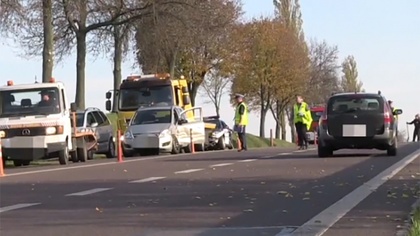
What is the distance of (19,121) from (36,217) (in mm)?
15276

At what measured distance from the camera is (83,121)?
31.5 m

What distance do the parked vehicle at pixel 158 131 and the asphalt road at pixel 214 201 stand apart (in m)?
12.8

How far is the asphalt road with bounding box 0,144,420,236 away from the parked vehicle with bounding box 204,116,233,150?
22328mm

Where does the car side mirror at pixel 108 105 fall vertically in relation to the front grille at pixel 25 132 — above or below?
above

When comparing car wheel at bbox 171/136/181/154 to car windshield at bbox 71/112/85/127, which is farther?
car wheel at bbox 171/136/181/154

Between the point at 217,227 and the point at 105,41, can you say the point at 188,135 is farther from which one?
the point at 217,227

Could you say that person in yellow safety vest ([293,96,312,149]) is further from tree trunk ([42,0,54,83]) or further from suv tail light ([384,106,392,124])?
tree trunk ([42,0,54,83])

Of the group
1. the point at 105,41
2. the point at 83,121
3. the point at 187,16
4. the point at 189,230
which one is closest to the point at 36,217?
the point at 189,230

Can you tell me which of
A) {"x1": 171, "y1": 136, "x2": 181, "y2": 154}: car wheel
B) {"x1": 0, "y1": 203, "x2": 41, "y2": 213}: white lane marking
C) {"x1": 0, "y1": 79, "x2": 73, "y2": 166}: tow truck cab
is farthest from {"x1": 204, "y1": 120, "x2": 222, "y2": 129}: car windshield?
{"x1": 0, "y1": 203, "x2": 41, "y2": 213}: white lane marking

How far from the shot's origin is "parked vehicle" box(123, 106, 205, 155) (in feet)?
110

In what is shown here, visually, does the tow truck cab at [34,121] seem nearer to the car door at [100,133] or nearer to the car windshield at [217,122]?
the car door at [100,133]

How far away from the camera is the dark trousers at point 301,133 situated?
3106 cm

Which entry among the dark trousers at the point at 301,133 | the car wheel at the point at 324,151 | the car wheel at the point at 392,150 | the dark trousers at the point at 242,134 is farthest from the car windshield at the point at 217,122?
the car wheel at the point at 392,150

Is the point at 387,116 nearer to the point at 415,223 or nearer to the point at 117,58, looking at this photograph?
the point at 415,223
